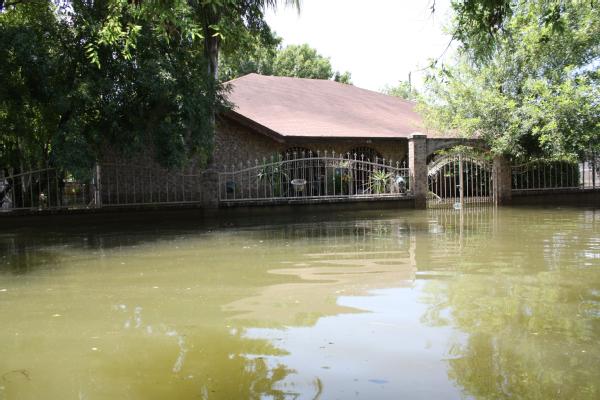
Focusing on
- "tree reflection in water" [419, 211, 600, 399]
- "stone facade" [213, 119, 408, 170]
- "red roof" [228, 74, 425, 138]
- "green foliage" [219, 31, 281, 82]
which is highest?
"green foliage" [219, 31, 281, 82]

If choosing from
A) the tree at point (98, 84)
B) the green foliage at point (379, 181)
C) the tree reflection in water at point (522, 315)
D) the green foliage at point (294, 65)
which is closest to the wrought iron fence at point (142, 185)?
the tree at point (98, 84)

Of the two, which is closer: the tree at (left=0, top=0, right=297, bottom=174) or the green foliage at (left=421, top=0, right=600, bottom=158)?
the tree at (left=0, top=0, right=297, bottom=174)

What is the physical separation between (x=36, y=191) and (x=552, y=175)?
18982 mm

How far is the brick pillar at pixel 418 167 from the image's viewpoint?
19.4m

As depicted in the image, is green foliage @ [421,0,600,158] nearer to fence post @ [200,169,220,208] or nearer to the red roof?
the red roof

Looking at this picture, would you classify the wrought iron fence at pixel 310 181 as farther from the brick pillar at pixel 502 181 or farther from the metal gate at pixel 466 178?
the brick pillar at pixel 502 181

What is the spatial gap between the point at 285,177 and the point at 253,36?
15.7 feet

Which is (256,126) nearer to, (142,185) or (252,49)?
(252,49)

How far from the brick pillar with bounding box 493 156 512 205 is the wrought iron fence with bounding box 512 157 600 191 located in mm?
539

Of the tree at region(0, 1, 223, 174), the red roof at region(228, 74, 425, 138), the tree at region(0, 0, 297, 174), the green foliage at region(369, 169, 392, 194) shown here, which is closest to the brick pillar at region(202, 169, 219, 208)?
the tree at region(0, 0, 297, 174)

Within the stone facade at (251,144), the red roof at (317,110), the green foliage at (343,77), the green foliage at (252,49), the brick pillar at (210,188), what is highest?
the green foliage at (343,77)

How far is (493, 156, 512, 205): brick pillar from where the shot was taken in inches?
832

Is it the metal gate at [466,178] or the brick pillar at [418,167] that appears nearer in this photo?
the brick pillar at [418,167]

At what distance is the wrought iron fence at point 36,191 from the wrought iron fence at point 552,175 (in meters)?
15.7
